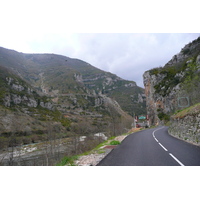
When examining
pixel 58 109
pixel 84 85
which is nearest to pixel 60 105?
pixel 58 109

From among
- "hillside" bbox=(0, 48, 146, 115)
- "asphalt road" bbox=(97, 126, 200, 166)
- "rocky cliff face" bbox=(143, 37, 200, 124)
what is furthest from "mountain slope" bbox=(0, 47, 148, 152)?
"asphalt road" bbox=(97, 126, 200, 166)

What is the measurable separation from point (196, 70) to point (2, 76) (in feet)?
310

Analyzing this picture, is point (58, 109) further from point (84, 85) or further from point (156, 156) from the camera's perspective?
point (156, 156)

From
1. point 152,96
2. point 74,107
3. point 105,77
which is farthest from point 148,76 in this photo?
point 105,77

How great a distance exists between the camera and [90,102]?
12300 centimetres

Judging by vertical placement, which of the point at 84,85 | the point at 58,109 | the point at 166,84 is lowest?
the point at 58,109

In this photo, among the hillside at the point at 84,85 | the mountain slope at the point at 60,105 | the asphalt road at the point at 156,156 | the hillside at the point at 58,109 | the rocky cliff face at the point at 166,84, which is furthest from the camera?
the hillside at the point at 84,85

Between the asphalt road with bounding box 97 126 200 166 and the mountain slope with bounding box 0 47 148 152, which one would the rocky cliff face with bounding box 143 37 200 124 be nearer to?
the mountain slope with bounding box 0 47 148 152

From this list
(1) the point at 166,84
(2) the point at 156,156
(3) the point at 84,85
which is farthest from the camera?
(3) the point at 84,85

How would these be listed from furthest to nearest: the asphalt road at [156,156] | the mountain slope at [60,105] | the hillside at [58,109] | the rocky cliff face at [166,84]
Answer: the rocky cliff face at [166,84] < the mountain slope at [60,105] < the hillside at [58,109] < the asphalt road at [156,156]

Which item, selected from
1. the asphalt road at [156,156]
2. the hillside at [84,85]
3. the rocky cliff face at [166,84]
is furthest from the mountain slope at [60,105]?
the asphalt road at [156,156]

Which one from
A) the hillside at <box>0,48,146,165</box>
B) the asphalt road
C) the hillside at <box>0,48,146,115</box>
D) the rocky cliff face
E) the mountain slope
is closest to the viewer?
the asphalt road

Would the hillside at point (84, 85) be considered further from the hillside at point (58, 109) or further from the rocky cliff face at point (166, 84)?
the rocky cliff face at point (166, 84)
